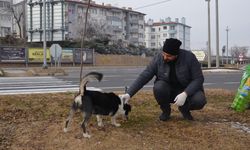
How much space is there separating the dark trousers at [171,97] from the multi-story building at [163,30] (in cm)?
11185

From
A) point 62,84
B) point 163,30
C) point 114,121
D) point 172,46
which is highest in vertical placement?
point 163,30

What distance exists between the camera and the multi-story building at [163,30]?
4786 inches

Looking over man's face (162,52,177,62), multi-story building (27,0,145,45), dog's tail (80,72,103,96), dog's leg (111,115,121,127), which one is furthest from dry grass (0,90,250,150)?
multi-story building (27,0,145,45)

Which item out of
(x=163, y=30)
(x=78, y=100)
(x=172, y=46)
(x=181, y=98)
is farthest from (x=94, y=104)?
(x=163, y=30)

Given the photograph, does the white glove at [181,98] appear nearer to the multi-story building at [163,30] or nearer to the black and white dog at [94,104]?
the black and white dog at [94,104]

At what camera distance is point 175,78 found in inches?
208

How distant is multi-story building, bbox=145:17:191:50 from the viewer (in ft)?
399

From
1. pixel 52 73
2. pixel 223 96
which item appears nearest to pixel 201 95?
pixel 223 96

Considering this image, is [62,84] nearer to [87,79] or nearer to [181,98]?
[181,98]

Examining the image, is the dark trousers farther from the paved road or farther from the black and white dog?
the paved road

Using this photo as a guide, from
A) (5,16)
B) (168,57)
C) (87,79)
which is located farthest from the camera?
(5,16)

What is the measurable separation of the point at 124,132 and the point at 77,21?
7467 centimetres

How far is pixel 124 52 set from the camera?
6419 centimetres

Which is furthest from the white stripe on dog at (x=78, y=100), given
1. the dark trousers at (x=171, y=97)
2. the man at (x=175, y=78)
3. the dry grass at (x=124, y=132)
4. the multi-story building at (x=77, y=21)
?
the multi-story building at (x=77, y=21)
